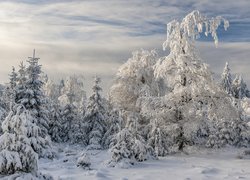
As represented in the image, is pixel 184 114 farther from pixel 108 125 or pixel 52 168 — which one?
pixel 108 125

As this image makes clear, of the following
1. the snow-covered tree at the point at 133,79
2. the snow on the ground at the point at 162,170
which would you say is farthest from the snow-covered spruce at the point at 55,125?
the snow on the ground at the point at 162,170

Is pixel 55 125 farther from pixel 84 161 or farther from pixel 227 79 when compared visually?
pixel 227 79

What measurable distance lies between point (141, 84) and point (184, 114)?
8.73m

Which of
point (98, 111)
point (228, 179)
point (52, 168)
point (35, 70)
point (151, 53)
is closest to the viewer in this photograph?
point (228, 179)

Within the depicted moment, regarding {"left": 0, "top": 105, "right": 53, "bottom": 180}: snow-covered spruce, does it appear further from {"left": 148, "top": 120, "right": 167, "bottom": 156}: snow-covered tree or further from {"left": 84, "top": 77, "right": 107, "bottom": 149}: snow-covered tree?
{"left": 84, "top": 77, "right": 107, "bottom": 149}: snow-covered tree

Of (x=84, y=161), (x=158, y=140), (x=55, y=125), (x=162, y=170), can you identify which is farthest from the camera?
(x=55, y=125)

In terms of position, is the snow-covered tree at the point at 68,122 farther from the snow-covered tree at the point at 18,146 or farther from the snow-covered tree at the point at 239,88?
the snow-covered tree at the point at 239,88

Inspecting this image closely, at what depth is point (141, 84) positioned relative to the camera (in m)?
33.2

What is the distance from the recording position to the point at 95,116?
3725 cm

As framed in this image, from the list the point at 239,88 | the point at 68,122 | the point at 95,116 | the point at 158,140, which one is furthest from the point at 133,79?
the point at 239,88

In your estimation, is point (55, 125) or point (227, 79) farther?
point (227, 79)

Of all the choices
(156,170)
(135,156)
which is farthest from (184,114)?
(156,170)

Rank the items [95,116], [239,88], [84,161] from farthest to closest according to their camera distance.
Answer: [239,88]
[95,116]
[84,161]

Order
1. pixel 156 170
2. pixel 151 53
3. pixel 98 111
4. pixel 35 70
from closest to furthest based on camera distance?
pixel 156 170
pixel 35 70
pixel 151 53
pixel 98 111
